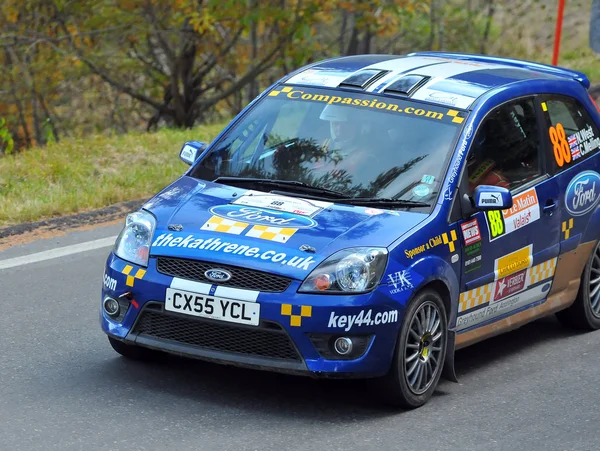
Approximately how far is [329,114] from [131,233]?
1.43 m

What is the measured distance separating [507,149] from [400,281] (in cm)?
152

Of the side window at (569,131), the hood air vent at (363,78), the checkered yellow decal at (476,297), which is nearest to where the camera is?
the checkered yellow decal at (476,297)

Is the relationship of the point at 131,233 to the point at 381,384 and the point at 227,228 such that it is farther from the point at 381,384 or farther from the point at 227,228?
the point at 381,384

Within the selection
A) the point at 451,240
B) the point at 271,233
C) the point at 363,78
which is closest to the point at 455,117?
the point at 363,78

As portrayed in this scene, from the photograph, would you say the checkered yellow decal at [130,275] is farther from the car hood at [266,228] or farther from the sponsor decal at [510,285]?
the sponsor decal at [510,285]

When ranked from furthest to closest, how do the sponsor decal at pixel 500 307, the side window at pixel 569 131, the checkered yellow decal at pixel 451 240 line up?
the side window at pixel 569 131
the sponsor decal at pixel 500 307
the checkered yellow decal at pixel 451 240

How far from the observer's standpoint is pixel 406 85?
664 centimetres

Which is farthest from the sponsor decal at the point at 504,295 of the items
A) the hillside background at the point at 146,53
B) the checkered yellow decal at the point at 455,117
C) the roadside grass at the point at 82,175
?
the hillside background at the point at 146,53

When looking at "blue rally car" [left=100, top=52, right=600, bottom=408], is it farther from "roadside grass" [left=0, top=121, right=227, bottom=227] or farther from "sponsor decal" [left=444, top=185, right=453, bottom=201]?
"roadside grass" [left=0, top=121, right=227, bottom=227]

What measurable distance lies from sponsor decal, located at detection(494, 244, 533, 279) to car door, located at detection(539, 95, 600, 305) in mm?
431

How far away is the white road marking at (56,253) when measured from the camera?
8242 millimetres

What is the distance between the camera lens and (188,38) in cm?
1747

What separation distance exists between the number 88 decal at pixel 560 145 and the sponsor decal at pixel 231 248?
2255 mm

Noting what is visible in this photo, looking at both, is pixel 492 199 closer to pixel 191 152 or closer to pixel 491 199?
pixel 491 199
